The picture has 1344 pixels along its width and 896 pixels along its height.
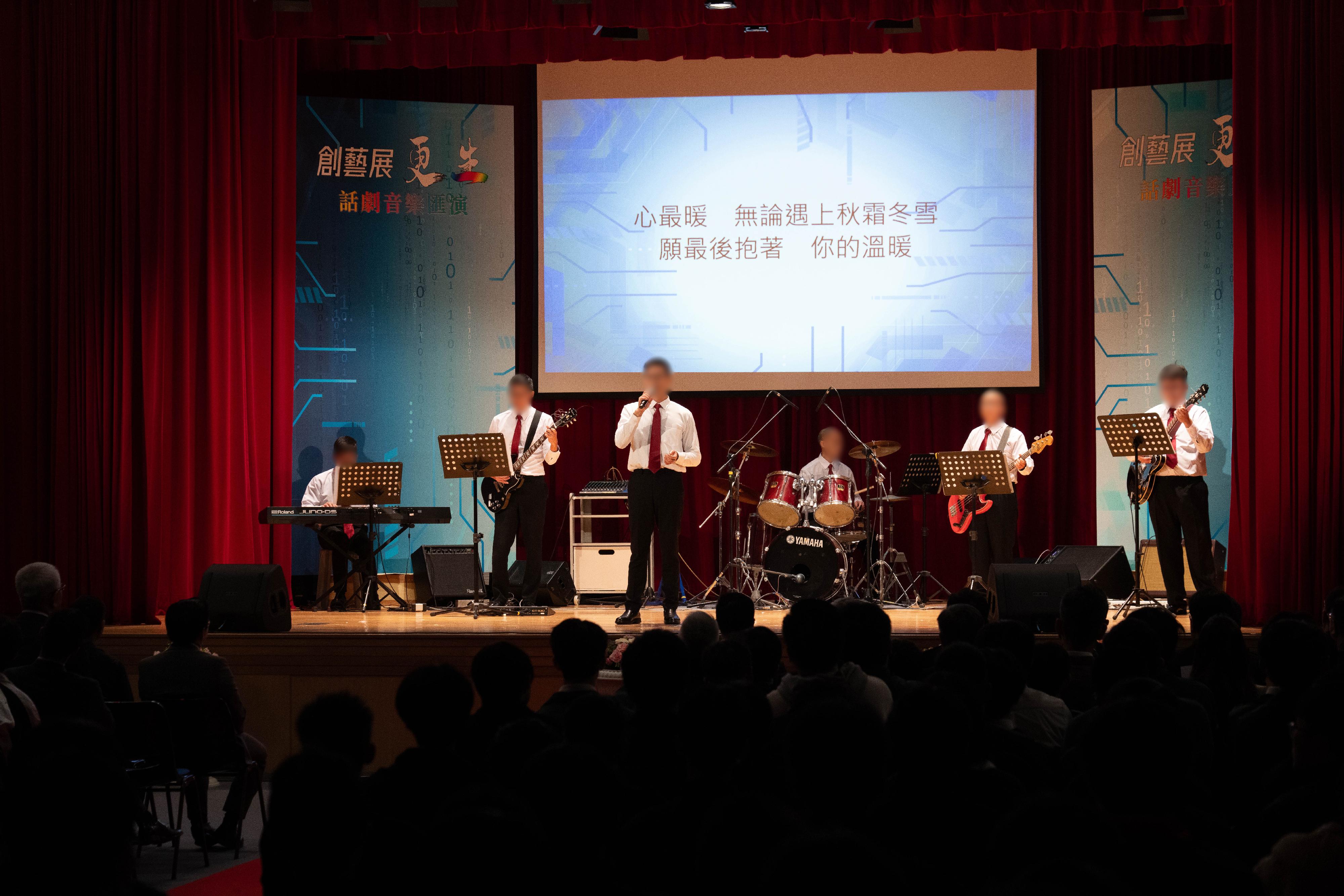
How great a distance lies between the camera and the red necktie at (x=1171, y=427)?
7.50m

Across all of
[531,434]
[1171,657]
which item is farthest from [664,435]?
[1171,657]

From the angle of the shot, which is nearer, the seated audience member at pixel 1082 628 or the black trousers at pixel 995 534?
the seated audience member at pixel 1082 628

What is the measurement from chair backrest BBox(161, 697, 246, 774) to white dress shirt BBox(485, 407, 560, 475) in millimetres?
3577

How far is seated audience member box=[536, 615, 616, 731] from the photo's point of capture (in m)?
3.29

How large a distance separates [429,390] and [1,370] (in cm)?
316

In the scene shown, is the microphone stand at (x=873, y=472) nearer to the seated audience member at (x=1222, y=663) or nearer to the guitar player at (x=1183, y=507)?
the guitar player at (x=1183, y=507)

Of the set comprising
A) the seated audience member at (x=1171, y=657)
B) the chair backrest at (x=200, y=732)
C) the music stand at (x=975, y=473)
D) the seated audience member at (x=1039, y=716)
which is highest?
the music stand at (x=975, y=473)

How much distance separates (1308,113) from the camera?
282 inches

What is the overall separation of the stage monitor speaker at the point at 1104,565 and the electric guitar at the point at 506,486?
3.56 metres

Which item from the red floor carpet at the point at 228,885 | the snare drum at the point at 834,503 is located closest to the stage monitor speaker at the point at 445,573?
the snare drum at the point at 834,503

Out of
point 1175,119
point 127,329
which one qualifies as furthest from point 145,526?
point 1175,119

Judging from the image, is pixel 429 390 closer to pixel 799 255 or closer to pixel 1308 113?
pixel 799 255

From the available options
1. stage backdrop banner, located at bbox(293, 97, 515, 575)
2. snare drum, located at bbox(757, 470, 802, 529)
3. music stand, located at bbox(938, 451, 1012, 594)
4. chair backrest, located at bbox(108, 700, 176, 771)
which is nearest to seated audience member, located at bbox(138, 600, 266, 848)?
chair backrest, located at bbox(108, 700, 176, 771)

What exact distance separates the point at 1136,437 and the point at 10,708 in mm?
6066
